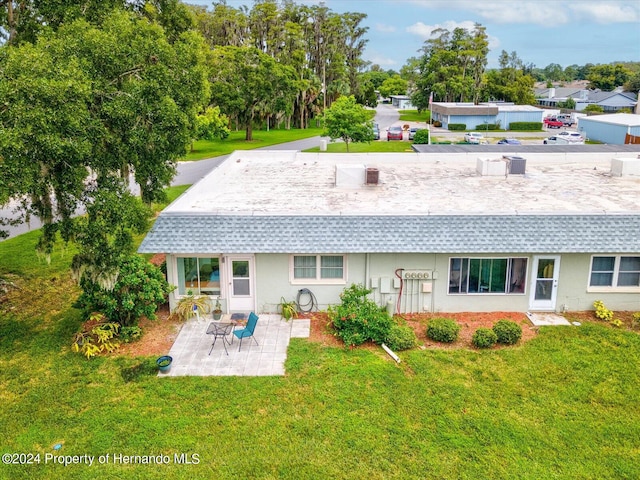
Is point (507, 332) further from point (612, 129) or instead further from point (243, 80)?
point (612, 129)

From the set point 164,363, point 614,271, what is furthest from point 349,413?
point 614,271

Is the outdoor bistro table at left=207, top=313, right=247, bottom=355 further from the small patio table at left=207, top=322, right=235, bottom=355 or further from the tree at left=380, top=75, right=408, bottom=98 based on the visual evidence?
the tree at left=380, top=75, right=408, bottom=98

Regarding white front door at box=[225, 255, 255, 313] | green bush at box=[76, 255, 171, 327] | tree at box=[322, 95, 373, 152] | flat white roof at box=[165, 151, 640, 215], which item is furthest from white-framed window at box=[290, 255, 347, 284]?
tree at box=[322, 95, 373, 152]

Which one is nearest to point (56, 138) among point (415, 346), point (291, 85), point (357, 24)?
point (415, 346)

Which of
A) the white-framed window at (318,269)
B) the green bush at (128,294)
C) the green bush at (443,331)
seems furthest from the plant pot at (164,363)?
the green bush at (443,331)

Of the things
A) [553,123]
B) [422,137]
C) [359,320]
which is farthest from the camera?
[553,123]

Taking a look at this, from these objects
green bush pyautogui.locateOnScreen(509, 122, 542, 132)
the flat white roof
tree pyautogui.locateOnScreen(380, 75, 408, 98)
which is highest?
tree pyautogui.locateOnScreen(380, 75, 408, 98)

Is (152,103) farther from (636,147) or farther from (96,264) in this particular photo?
(636,147)
